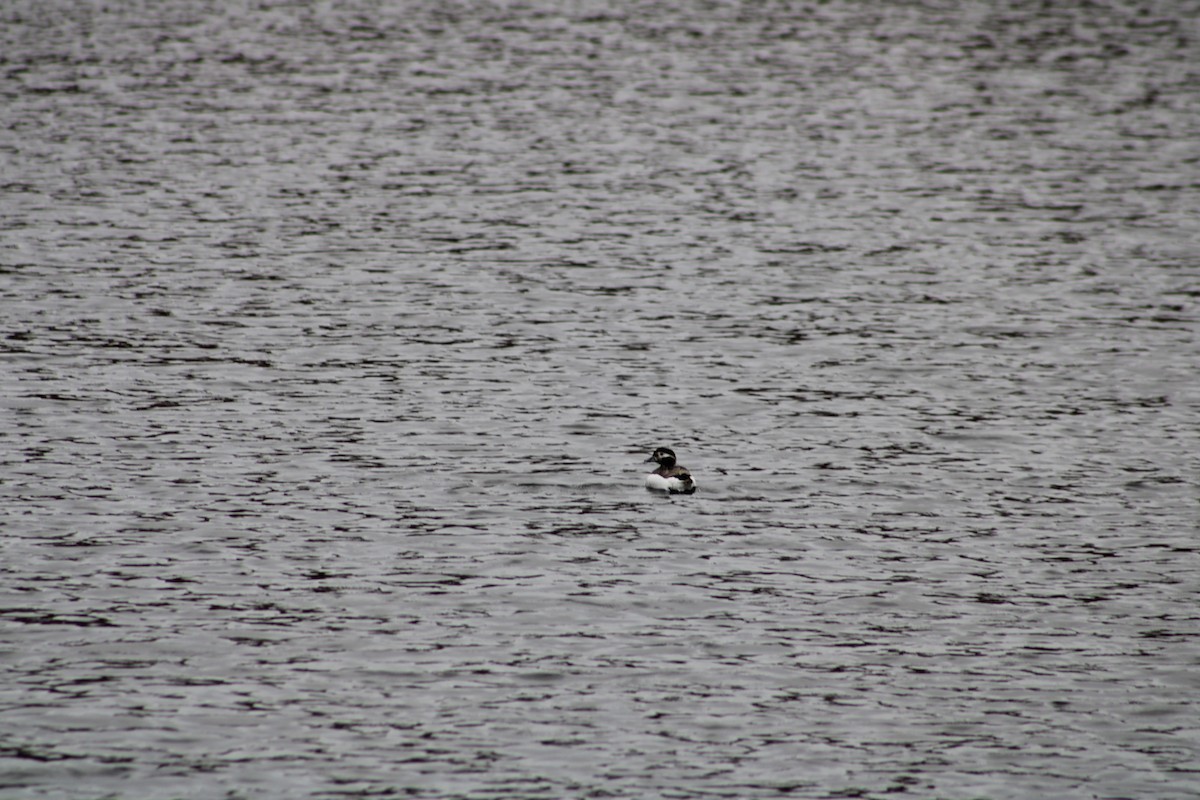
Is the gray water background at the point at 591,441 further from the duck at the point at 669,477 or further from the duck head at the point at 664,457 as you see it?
the duck head at the point at 664,457

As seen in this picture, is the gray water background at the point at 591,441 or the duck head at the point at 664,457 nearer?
the gray water background at the point at 591,441

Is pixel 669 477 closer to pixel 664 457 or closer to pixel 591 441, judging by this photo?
pixel 664 457

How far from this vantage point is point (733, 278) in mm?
45750

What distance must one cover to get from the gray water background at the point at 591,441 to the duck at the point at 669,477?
1.20 ft

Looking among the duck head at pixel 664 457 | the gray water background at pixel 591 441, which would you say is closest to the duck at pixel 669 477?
the duck head at pixel 664 457

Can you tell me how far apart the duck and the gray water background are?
36 cm

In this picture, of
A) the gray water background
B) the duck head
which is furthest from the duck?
the gray water background

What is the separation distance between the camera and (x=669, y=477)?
29.2m

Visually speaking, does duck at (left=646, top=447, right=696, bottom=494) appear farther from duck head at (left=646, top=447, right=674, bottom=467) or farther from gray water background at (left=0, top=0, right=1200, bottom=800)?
gray water background at (left=0, top=0, right=1200, bottom=800)

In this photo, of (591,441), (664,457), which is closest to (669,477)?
(664,457)

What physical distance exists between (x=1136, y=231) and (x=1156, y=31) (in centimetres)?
3679

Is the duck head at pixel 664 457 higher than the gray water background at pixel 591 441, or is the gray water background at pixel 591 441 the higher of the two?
the duck head at pixel 664 457

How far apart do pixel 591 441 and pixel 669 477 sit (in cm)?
359

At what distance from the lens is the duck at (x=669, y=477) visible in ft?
95.7
